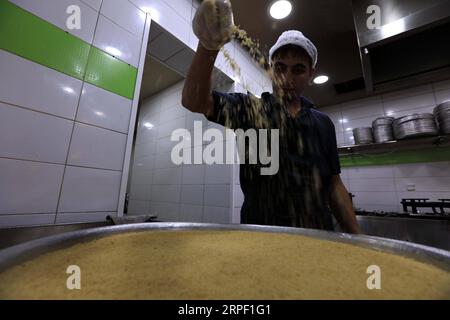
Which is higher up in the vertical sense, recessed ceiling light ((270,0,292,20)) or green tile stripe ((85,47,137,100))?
recessed ceiling light ((270,0,292,20))

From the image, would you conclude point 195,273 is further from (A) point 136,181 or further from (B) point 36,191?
(A) point 136,181

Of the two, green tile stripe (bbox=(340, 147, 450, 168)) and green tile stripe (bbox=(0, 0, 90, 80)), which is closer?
green tile stripe (bbox=(0, 0, 90, 80))

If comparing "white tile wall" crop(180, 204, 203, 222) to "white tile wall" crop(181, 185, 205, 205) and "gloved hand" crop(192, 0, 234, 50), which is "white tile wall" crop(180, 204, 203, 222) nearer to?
"white tile wall" crop(181, 185, 205, 205)

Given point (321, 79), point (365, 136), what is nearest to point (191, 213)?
point (321, 79)

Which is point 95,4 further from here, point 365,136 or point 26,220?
point 365,136

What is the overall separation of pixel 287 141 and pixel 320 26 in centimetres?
132

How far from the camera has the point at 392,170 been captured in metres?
2.56

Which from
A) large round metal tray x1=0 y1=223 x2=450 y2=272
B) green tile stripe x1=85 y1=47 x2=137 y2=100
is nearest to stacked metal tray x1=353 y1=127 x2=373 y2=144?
large round metal tray x1=0 y1=223 x2=450 y2=272

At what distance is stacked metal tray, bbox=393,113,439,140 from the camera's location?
6.58ft

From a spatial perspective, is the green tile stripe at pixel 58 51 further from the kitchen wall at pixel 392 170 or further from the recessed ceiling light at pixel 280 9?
the kitchen wall at pixel 392 170

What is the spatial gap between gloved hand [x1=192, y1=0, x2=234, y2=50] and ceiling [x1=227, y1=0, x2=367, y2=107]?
4.02ft

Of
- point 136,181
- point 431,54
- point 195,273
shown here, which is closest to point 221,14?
point 195,273
